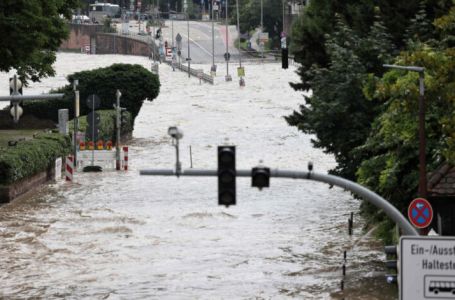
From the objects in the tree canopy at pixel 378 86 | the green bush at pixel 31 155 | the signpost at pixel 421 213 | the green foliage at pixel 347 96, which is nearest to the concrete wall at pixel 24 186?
the green bush at pixel 31 155

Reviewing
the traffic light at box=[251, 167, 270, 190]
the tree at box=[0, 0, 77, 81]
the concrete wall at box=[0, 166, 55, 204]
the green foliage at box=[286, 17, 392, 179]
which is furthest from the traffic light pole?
the tree at box=[0, 0, 77, 81]

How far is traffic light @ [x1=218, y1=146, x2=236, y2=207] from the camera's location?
68.4ft

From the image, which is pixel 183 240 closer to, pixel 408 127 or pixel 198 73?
pixel 408 127

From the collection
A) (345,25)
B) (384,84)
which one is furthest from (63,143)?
(384,84)

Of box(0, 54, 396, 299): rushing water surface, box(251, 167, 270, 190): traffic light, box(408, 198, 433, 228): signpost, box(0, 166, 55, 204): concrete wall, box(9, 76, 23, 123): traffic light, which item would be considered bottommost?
box(0, 54, 396, 299): rushing water surface

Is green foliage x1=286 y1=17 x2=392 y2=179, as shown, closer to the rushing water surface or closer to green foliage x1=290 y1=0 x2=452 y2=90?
green foliage x1=290 y1=0 x2=452 y2=90

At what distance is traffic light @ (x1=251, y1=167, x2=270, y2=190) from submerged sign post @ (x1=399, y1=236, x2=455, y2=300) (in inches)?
126

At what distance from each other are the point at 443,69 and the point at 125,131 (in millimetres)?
48680

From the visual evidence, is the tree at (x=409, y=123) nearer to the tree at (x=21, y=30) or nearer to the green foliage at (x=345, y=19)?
the green foliage at (x=345, y=19)

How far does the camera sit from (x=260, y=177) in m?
21.2

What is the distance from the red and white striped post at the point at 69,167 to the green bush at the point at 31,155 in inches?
25.3

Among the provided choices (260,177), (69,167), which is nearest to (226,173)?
(260,177)

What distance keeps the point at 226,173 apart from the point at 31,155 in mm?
33297

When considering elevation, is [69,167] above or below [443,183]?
below
